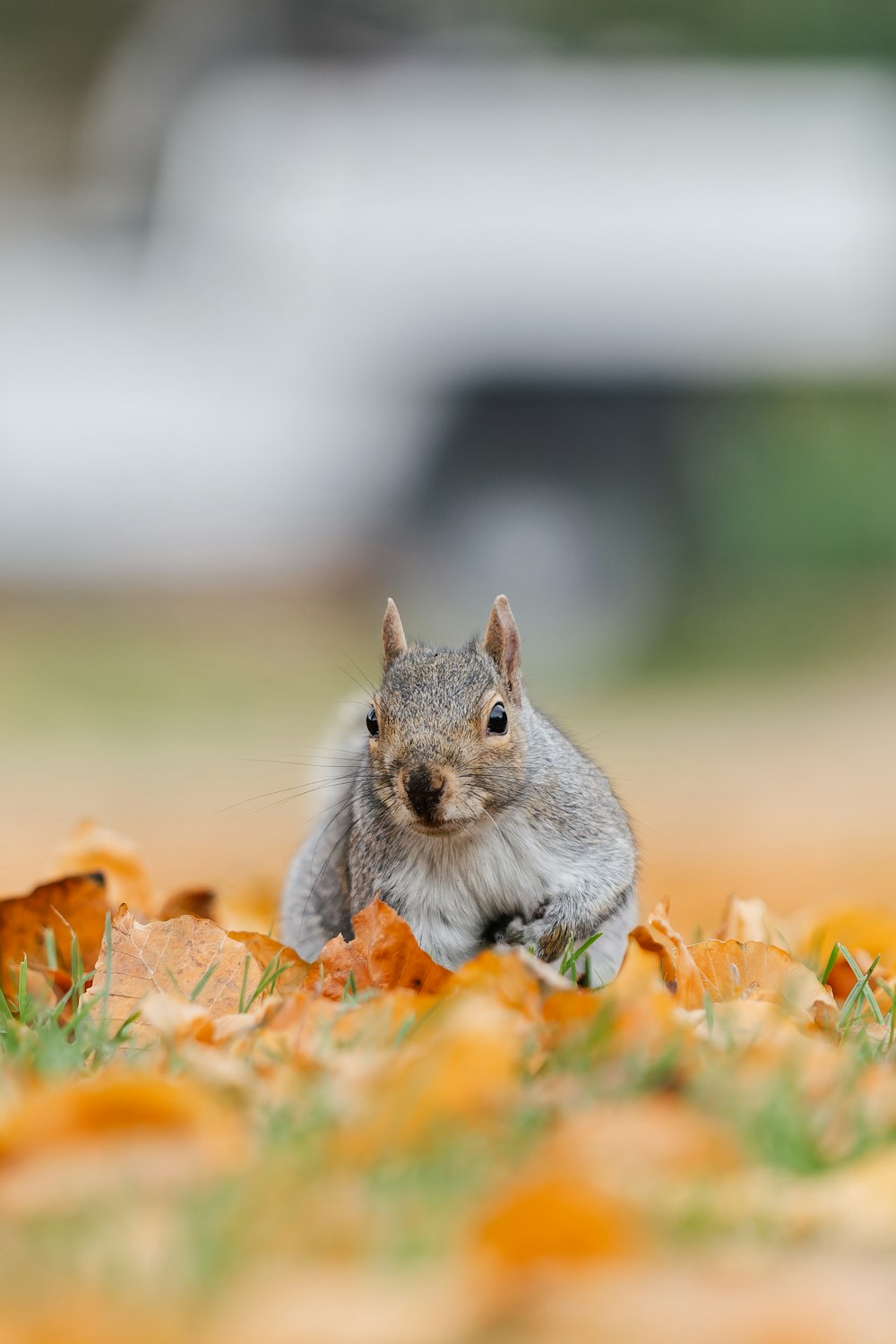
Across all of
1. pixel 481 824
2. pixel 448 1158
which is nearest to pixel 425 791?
pixel 481 824

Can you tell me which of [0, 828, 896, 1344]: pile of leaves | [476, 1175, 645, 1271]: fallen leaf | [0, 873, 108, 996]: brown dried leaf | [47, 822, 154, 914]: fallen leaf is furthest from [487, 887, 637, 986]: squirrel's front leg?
[476, 1175, 645, 1271]: fallen leaf

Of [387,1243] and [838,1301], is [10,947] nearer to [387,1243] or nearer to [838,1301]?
[387,1243]

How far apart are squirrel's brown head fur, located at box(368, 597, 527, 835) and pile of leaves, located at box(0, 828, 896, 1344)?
12.4 inches

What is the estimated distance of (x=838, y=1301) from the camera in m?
0.97

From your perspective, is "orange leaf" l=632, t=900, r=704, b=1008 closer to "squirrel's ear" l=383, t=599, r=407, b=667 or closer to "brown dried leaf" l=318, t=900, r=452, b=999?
"brown dried leaf" l=318, t=900, r=452, b=999

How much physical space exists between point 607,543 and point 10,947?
9.56 meters

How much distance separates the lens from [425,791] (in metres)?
2.27

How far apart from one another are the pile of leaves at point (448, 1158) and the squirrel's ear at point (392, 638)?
0.68 meters

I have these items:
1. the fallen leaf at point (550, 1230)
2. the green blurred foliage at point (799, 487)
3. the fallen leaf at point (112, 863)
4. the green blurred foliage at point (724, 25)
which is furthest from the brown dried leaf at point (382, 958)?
the green blurred foliage at point (724, 25)

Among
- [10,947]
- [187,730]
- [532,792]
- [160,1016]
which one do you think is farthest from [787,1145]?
[187,730]

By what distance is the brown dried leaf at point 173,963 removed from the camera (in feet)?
6.72

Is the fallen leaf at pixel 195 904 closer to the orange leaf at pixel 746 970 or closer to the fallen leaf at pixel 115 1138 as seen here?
the orange leaf at pixel 746 970

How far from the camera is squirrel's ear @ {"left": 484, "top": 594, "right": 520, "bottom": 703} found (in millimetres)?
2555

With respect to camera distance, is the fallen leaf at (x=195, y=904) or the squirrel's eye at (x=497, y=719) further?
the fallen leaf at (x=195, y=904)
